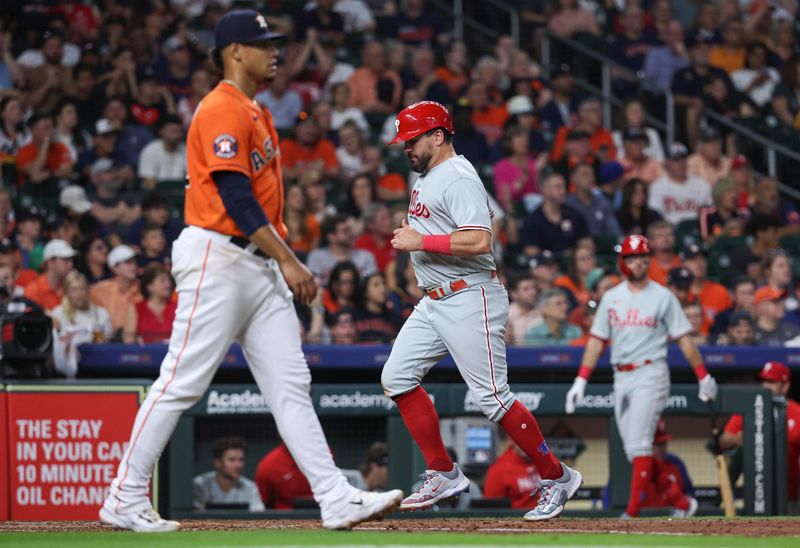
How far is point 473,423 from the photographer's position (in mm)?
9688

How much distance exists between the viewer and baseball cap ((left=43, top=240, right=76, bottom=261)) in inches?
418

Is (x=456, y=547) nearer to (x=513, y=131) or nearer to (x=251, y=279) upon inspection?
(x=251, y=279)

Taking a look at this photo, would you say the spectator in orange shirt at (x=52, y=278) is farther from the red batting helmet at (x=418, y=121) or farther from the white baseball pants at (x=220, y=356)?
the white baseball pants at (x=220, y=356)

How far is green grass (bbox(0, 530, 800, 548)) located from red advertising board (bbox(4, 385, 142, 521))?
311 centimetres

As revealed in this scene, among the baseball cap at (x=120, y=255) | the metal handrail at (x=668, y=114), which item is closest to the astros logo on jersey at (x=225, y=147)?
the baseball cap at (x=120, y=255)

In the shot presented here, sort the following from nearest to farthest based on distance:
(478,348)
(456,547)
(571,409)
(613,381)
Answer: (456,547) < (478,348) < (571,409) < (613,381)

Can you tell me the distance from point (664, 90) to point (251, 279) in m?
10.7

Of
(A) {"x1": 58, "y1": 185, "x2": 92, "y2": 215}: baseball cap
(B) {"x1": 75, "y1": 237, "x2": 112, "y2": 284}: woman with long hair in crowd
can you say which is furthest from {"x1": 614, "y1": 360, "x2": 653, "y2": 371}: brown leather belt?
(A) {"x1": 58, "y1": 185, "x2": 92, "y2": 215}: baseball cap

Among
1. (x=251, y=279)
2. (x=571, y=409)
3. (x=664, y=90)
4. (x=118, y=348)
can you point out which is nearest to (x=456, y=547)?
(x=251, y=279)

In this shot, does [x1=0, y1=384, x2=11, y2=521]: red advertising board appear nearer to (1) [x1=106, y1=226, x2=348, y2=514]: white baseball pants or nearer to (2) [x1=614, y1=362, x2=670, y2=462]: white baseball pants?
(1) [x1=106, y1=226, x2=348, y2=514]: white baseball pants

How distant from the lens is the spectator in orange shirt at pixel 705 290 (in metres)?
11.7

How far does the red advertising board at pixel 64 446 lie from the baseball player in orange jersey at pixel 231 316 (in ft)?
11.3

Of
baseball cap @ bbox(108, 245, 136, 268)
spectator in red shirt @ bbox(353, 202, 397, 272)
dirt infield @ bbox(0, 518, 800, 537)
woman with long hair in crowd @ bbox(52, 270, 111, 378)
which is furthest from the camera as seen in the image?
spectator in red shirt @ bbox(353, 202, 397, 272)

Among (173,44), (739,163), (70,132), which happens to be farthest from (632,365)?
(173,44)
